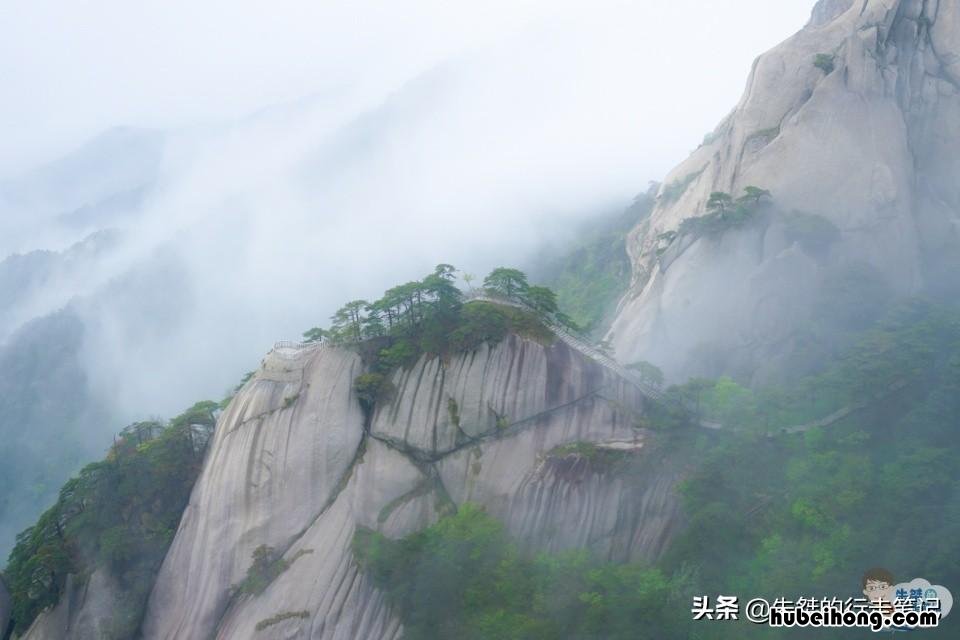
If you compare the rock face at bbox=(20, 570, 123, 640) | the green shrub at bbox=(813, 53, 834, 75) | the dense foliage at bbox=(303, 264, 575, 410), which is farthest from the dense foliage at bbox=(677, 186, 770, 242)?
the rock face at bbox=(20, 570, 123, 640)

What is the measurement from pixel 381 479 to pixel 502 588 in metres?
7.54

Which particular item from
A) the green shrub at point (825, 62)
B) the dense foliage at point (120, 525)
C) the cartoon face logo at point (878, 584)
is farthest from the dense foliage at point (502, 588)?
the green shrub at point (825, 62)

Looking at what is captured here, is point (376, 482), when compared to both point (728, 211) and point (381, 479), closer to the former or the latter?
point (381, 479)

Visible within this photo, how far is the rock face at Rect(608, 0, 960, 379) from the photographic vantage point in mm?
39781

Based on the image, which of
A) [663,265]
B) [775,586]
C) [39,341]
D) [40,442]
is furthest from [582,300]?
[39,341]

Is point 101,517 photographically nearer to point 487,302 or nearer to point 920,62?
point 487,302

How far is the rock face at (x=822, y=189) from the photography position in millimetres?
39781

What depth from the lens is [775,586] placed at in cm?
2759

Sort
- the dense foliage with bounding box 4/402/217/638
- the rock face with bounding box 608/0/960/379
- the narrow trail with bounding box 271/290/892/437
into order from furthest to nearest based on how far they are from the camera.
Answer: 1. the rock face with bounding box 608/0/960/379
2. the dense foliage with bounding box 4/402/217/638
3. the narrow trail with bounding box 271/290/892/437

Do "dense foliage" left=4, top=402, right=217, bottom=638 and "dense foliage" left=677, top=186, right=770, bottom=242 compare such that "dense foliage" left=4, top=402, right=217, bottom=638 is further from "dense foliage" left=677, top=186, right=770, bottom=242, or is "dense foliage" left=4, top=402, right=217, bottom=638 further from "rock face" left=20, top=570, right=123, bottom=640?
"dense foliage" left=677, top=186, right=770, bottom=242

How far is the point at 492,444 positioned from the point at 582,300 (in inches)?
1299

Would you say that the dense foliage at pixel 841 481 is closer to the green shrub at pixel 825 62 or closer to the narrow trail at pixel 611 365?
the narrow trail at pixel 611 365

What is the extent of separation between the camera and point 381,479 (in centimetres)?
3394

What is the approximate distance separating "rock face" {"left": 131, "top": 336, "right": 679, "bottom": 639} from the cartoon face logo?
7.37 m
